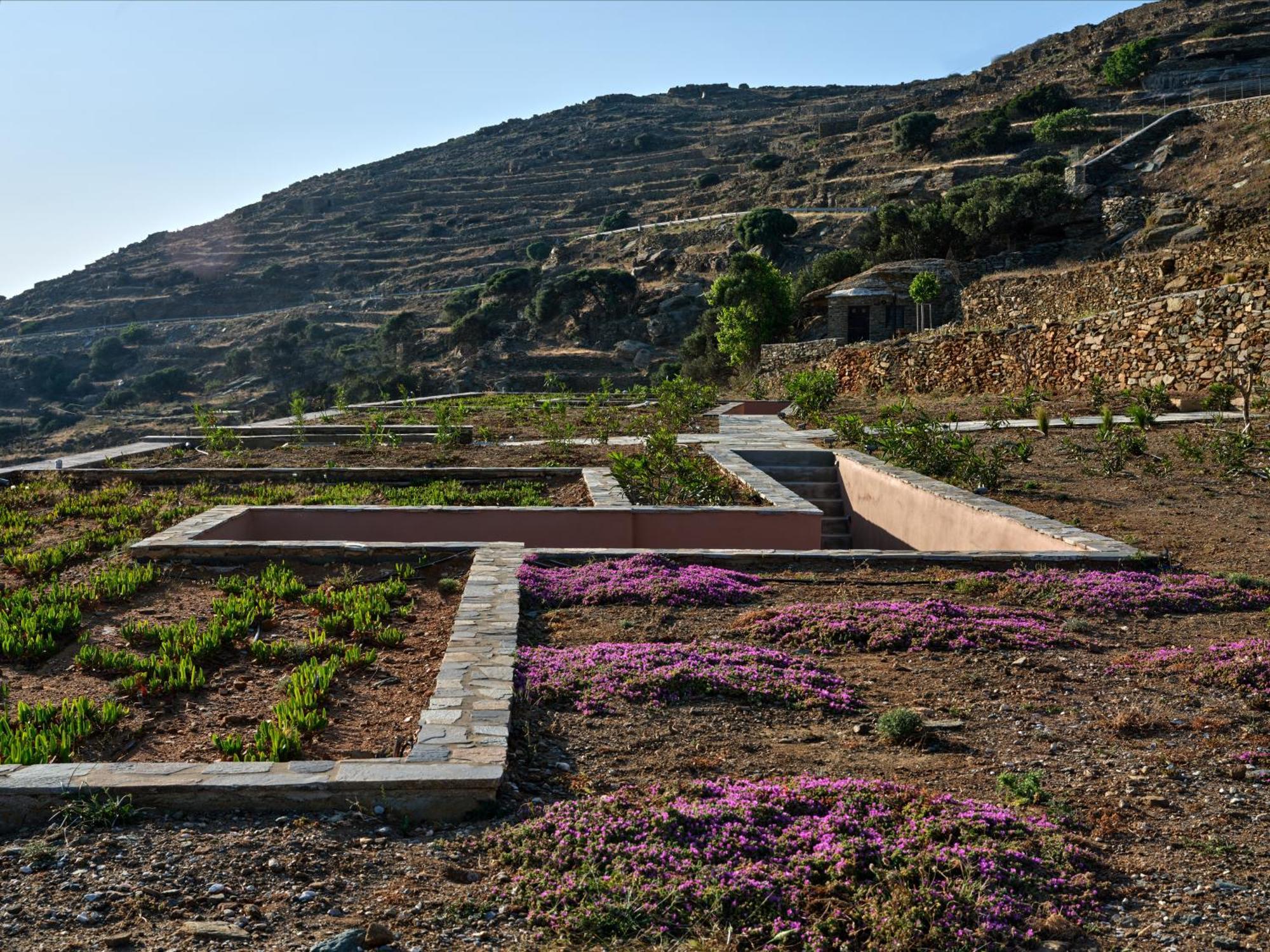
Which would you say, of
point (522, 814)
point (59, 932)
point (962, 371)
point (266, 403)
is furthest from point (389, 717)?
point (266, 403)

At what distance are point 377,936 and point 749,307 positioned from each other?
2964cm

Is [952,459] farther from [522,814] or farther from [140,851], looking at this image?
[140,851]

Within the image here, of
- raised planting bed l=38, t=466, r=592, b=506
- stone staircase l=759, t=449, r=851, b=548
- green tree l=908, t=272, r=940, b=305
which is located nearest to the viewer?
raised planting bed l=38, t=466, r=592, b=506

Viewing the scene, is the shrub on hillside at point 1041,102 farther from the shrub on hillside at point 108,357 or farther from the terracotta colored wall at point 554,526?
the shrub on hillside at point 108,357

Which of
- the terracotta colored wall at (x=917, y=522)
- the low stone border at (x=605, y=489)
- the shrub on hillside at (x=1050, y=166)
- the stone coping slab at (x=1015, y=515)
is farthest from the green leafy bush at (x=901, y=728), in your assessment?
the shrub on hillside at (x=1050, y=166)

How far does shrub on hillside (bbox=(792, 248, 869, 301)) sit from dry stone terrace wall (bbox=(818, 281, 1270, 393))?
51.9 feet

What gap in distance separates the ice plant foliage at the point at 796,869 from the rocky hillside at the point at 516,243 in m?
26.3

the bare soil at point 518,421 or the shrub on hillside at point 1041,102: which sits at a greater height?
the shrub on hillside at point 1041,102

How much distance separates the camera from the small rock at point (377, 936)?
2393 millimetres

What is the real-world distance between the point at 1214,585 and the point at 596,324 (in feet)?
140

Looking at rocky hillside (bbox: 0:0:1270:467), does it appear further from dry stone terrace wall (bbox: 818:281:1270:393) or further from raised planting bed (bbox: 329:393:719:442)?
raised planting bed (bbox: 329:393:719:442)

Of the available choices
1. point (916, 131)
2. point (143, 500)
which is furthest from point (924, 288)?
point (916, 131)

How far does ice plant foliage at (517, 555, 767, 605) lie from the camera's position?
222 inches

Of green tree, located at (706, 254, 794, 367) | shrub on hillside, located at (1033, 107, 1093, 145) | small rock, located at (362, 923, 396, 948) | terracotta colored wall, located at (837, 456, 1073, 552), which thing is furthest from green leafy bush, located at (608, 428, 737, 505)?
shrub on hillside, located at (1033, 107, 1093, 145)
